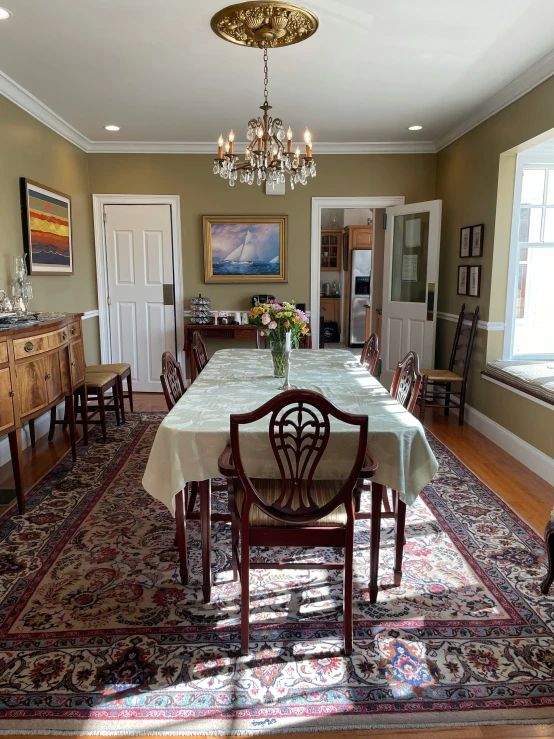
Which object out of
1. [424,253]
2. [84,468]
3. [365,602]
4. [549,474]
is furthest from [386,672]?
[424,253]

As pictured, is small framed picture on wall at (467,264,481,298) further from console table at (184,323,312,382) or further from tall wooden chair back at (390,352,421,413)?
tall wooden chair back at (390,352,421,413)

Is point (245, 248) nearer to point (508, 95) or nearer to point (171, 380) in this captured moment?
point (508, 95)

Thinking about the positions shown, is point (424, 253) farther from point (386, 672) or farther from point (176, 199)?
point (386, 672)

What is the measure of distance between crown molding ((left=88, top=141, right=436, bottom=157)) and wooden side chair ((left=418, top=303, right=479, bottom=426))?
196 centimetres

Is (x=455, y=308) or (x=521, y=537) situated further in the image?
(x=455, y=308)

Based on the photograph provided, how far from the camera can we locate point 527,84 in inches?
143

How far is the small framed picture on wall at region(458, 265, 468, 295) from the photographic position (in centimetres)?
495

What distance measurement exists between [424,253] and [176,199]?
2.68m

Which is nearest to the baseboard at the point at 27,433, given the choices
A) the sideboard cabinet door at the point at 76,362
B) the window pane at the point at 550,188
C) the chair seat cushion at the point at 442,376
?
the sideboard cabinet door at the point at 76,362

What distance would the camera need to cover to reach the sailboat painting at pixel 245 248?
19.1 feet

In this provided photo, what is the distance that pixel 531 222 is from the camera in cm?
440

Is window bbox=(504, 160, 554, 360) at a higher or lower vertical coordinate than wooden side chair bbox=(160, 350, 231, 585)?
higher

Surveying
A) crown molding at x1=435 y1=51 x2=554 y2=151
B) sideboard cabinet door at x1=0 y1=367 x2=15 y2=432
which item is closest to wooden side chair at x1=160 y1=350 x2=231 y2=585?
sideboard cabinet door at x1=0 y1=367 x2=15 y2=432

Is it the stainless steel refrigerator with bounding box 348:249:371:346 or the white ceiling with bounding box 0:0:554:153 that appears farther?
the stainless steel refrigerator with bounding box 348:249:371:346
